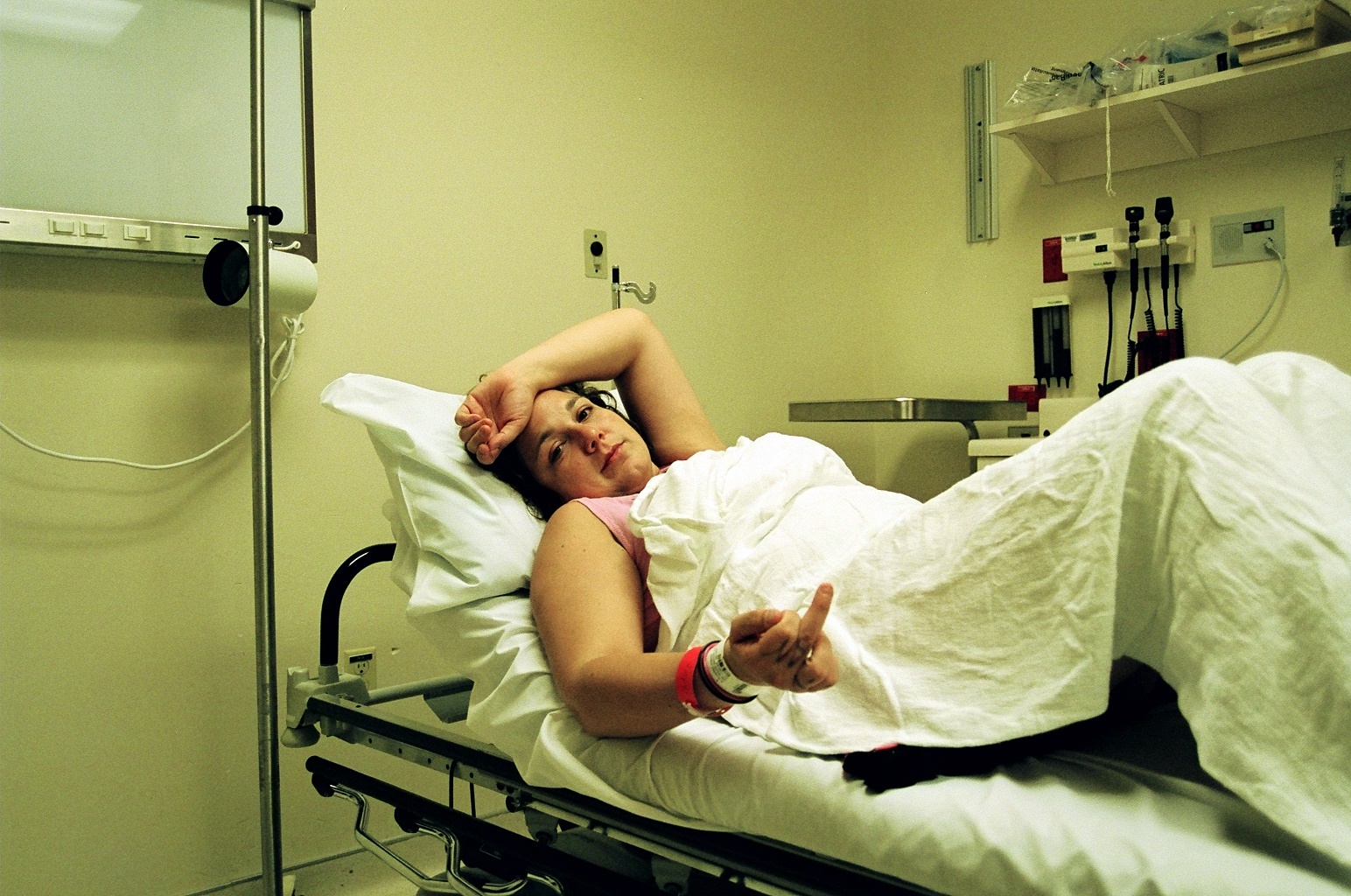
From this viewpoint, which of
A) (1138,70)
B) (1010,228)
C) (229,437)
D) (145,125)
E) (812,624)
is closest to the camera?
(812,624)

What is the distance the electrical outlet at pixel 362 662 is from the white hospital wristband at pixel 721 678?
1.26 meters

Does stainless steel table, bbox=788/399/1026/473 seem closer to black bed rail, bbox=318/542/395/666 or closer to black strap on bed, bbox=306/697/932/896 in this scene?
black bed rail, bbox=318/542/395/666

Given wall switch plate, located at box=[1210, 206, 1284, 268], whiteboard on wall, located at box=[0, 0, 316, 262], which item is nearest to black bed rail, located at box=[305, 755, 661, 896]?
whiteboard on wall, located at box=[0, 0, 316, 262]

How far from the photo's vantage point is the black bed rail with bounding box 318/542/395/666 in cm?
159

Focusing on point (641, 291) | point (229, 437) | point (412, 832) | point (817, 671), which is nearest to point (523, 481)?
point (412, 832)

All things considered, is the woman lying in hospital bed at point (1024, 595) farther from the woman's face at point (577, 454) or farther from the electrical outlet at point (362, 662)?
the electrical outlet at point (362, 662)

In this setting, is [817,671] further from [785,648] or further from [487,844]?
[487,844]

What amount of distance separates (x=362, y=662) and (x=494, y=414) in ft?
2.48

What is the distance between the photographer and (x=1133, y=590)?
2.92 ft

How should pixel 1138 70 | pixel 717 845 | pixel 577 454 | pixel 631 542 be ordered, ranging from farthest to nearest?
pixel 1138 70, pixel 577 454, pixel 631 542, pixel 717 845

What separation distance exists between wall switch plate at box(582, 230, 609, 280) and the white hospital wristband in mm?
1601

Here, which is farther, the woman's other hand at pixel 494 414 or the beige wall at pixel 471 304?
the beige wall at pixel 471 304

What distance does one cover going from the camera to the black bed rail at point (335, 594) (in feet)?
5.23

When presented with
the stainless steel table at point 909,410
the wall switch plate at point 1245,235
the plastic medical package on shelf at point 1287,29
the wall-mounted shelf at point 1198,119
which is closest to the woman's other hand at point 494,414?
the stainless steel table at point 909,410
